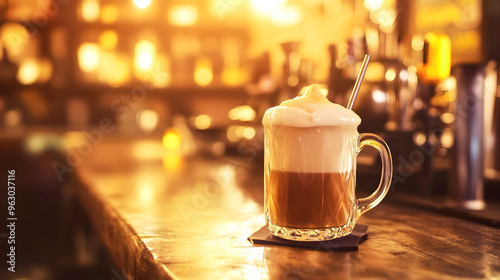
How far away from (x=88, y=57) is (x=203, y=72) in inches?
44.5

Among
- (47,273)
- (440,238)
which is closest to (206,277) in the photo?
(440,238)

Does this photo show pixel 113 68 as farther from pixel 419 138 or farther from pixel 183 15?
pixel 419 138

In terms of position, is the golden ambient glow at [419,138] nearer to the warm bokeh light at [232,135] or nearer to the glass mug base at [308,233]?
the glass mug base at [308,233]

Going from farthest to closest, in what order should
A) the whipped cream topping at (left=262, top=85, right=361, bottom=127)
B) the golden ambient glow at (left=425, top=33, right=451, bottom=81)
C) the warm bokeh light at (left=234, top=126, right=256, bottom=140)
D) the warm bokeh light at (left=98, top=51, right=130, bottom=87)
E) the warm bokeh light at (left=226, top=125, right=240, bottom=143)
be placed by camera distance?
the warm bokeh light at (left=98, top=51, right=130, bottom=87) < the warm bokeh light at (left=226, top=125, right=240, bottom=143) < the warm bokeh light at (left=234, top=126, right=256, bottom=140) < the golden ambient glow at (left=425, top=33, right=451, bottom=81) < the whipped cream topping at (left=262, top=85, right=361, bottom=127)

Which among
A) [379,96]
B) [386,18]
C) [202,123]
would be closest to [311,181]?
[379,96]

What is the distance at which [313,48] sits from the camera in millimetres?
4129

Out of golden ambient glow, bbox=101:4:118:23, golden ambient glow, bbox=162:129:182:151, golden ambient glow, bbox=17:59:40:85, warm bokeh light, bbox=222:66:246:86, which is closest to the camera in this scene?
golden ambient glow, bbox=162:129:182:151

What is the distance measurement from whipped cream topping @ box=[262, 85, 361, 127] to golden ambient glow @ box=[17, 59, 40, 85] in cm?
446

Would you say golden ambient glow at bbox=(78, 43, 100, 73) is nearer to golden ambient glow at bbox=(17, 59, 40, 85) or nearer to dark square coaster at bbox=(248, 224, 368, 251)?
golden ambient glow at bbox=(17, 59, 40, 85)

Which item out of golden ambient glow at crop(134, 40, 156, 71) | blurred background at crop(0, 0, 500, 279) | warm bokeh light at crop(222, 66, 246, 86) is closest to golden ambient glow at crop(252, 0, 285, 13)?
blurred background at crop(0, 0, 500, 279)

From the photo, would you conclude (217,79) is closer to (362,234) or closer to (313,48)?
(313,48)

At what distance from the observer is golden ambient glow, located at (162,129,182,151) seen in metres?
2.94

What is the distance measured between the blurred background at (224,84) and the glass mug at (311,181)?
0.46 meters

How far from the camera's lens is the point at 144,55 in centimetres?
496
